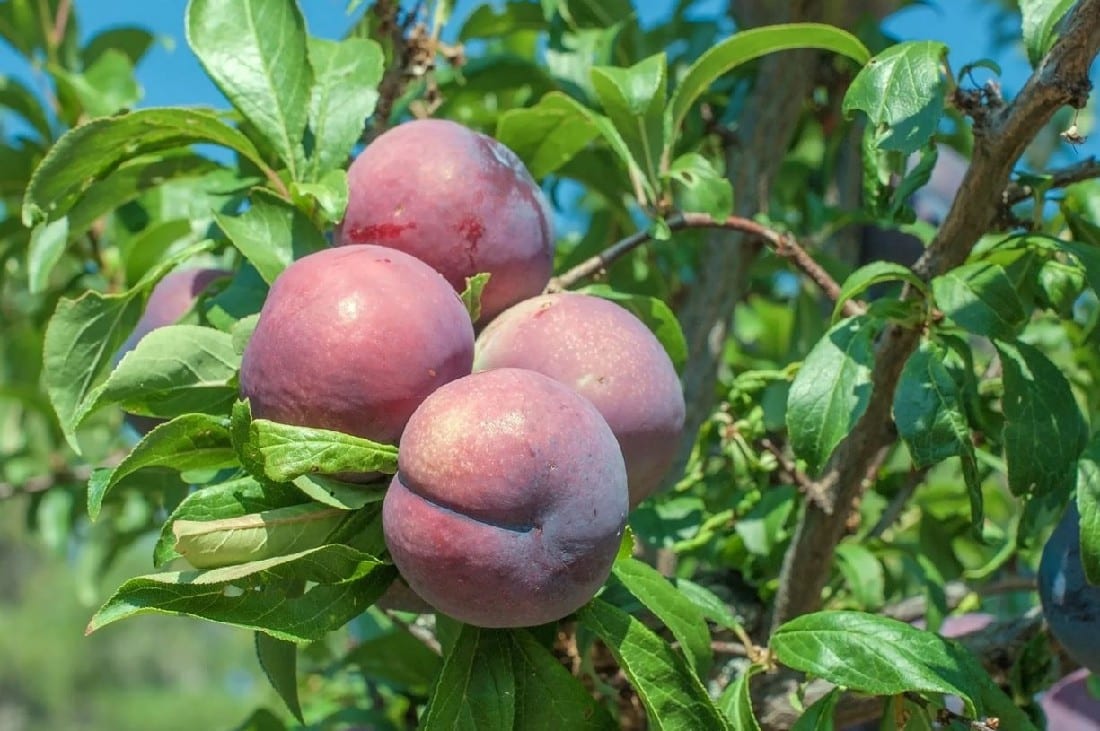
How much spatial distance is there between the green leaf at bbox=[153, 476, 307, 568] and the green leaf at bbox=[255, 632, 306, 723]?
123 mm

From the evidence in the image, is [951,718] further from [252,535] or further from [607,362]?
[252,535]

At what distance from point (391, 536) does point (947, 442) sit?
46 centimetres

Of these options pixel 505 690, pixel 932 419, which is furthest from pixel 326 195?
pixel 932 419

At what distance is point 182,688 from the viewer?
78.6ft

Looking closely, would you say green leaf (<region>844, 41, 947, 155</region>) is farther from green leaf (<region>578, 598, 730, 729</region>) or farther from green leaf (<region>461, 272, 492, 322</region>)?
green leaf (<region>578, 598, 730, 729</region>)

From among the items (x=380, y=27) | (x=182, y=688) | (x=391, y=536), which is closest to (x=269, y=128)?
(x=380, y=27)

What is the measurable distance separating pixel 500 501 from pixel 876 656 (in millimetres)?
339

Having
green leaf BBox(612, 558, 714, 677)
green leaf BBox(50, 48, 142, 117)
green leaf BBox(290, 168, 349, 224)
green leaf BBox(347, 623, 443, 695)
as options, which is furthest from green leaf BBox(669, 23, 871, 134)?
green leaf BBox(50, 48, 142, 117)

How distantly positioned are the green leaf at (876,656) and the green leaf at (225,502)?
1.37 ft

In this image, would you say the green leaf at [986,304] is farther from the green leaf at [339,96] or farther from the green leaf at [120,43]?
the green leaf at [120,43]

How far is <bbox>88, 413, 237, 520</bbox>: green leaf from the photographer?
0.84m

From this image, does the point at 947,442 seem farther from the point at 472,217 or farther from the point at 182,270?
the point at 182,270

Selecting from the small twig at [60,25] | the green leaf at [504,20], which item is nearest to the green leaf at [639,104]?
the green leaf at [504,20]

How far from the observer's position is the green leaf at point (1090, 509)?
92 centimetres
